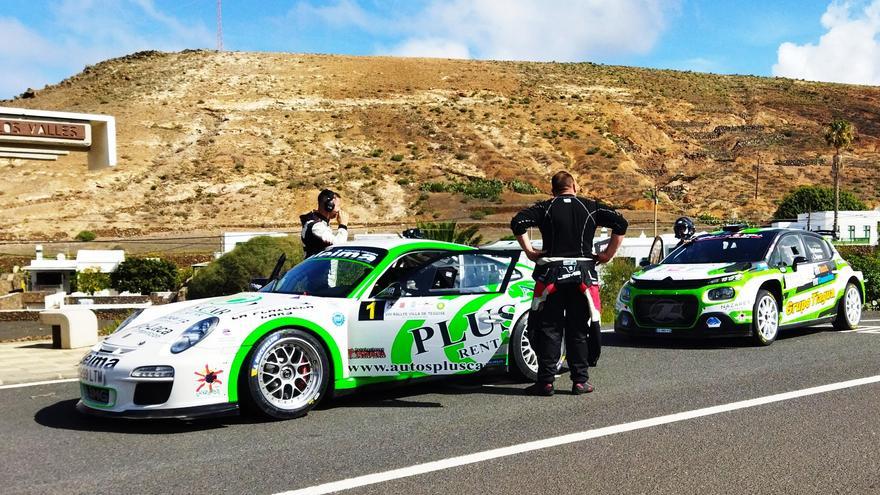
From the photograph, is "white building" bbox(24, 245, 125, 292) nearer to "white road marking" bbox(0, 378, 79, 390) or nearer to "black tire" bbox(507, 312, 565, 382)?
"white road marking" bbox(0, 378, 79, 390)

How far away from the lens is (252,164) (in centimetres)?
7781

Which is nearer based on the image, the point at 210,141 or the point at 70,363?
the point at 70,363

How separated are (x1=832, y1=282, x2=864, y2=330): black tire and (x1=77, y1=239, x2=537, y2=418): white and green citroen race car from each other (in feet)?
17.8

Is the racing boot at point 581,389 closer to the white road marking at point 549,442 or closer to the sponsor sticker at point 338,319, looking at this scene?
the white road marking at point 549,442

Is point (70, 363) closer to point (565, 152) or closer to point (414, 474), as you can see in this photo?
point (414, 474)

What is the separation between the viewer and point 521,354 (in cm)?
764

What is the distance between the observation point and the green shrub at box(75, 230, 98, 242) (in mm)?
60750

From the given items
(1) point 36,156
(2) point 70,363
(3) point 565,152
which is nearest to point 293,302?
(2) point 70,363

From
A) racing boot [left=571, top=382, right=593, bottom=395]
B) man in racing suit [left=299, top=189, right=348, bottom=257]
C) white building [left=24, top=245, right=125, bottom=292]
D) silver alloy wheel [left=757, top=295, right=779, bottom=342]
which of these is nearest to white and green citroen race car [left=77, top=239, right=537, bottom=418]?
racing boot [left=571, top=382, right=593, bottom=395]

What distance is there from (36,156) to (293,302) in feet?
35.2

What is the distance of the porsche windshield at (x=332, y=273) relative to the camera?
7145mm

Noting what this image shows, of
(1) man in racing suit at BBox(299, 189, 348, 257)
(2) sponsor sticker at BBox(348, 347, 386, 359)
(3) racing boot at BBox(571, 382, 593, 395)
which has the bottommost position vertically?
(3) racing boot at BBox(571, 382, 593, 395)

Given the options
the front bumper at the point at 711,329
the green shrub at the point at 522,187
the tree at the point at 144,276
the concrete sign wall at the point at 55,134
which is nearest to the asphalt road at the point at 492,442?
the front bumper at the point at 711,329

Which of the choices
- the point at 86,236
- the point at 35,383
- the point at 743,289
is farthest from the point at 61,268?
the point at 743,289
